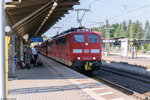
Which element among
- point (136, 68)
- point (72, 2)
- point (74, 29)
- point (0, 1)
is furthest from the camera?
point (136, 68)

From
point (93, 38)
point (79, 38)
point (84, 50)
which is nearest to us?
point (84, 50)

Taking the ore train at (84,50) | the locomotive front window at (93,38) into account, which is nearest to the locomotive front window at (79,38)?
the ore train at (84,50)

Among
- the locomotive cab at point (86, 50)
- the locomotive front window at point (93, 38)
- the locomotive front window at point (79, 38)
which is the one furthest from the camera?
the locomotive front window at point (93, 38)

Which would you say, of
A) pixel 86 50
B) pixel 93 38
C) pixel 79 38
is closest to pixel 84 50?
pixel 86 50

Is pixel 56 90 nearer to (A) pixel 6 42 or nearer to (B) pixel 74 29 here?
(A) pixel 6 42

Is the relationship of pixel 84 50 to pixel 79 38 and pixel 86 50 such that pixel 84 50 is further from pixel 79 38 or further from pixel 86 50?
pixel 79 38

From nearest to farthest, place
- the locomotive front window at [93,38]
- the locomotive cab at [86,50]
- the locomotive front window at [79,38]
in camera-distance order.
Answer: the locomotive cab at [86,50], the locomotive front window at [79,38], the locomotive front window at [93,38]

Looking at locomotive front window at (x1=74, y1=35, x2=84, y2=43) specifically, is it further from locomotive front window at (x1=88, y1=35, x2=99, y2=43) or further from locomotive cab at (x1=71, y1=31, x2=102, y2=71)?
locomotive front window at (x1=88, y1=35, x2=99, y2=43)

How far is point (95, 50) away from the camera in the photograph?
18.9m

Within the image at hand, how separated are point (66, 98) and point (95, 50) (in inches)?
408

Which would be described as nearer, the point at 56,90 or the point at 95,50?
the point at 56,90

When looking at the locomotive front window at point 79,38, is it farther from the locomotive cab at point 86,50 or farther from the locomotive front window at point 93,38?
the locomotive front window at point 93,38

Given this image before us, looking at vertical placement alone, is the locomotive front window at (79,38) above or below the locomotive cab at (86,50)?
above

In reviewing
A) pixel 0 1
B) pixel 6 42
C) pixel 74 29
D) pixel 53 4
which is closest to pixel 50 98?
pixel 6 42
